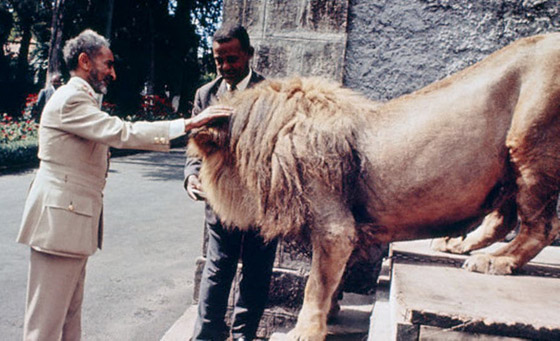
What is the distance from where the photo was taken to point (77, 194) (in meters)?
2.86

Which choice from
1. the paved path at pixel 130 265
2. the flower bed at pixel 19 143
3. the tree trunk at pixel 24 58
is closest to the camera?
the paved path at pixel 130 265

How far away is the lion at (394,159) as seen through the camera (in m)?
2.18

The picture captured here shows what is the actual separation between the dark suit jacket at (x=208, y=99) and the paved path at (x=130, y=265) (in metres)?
1.57

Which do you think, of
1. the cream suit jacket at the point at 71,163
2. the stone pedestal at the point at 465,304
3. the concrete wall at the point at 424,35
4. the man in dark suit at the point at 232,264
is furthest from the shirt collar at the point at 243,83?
the stone pedestal at the point at 465,304

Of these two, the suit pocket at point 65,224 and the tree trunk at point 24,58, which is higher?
the tree trunk at point 24,58

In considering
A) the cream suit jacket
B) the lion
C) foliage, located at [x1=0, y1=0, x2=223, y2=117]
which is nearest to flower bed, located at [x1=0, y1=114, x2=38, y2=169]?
foliage, located at [x1=0, y1=0, x2=223, y2=117]

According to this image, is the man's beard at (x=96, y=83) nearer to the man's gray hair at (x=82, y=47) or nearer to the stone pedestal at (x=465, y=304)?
the man's gray hair at (x=82, y=47)

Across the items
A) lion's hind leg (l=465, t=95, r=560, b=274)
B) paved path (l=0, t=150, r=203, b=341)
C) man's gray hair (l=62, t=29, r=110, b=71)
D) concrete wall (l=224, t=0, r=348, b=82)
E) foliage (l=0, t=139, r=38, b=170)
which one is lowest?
paved path (l=0, t=150, r=203, b=341)

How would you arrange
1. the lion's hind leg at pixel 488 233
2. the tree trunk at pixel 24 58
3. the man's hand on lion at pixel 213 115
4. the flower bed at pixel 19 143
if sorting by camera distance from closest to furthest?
the man's hand on lion at pixel 213 115
the lion's hind leg at pixel 488 233
the flower bed at pixel 19 143
the tree trunk at pixel 24 58

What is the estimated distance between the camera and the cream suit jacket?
275 centimetres

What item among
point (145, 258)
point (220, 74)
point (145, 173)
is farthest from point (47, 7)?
point (220, 74)

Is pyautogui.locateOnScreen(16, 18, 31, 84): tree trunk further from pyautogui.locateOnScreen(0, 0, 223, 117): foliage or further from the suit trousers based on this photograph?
the suit trousers

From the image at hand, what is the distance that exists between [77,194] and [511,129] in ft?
7.45

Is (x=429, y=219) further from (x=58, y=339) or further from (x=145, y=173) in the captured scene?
(x=145, y=173)
